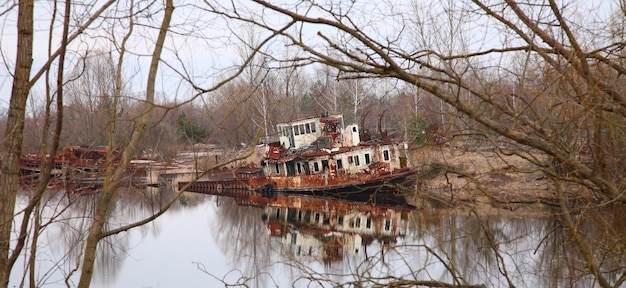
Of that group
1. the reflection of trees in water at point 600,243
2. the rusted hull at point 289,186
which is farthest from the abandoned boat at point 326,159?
the reflection of trees in water at point 600,243

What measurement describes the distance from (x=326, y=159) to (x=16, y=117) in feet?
76.1

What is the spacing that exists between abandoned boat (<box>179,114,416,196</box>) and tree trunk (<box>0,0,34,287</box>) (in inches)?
838

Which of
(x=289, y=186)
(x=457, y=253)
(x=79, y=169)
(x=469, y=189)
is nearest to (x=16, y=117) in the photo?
(x=79, y=169)

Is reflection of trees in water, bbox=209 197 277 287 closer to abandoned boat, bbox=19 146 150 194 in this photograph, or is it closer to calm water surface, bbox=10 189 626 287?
calm water surface, bbox=10 189 626 287

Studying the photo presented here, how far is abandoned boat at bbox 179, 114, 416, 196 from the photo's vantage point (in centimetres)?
2608

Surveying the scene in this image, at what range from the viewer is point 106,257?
1486 cm

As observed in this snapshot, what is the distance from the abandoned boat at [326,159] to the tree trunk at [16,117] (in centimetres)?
2127

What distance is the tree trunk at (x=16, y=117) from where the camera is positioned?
11.9 ft

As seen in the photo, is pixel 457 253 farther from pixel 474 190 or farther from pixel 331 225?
pixel 331 225

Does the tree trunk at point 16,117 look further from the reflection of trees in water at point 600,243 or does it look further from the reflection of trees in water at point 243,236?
the reflection of trees in water at point 243,236

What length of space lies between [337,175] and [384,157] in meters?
2.06

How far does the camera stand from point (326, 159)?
26.7 m

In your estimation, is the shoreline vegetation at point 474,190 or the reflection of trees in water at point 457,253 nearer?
the shoreline vegetation at point 474,190

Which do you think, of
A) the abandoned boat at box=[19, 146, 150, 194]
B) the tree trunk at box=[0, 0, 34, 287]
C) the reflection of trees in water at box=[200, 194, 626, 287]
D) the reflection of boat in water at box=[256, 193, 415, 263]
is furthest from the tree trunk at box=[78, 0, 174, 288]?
the reflection of boat in water at box=[256, 193, 415, 263]
